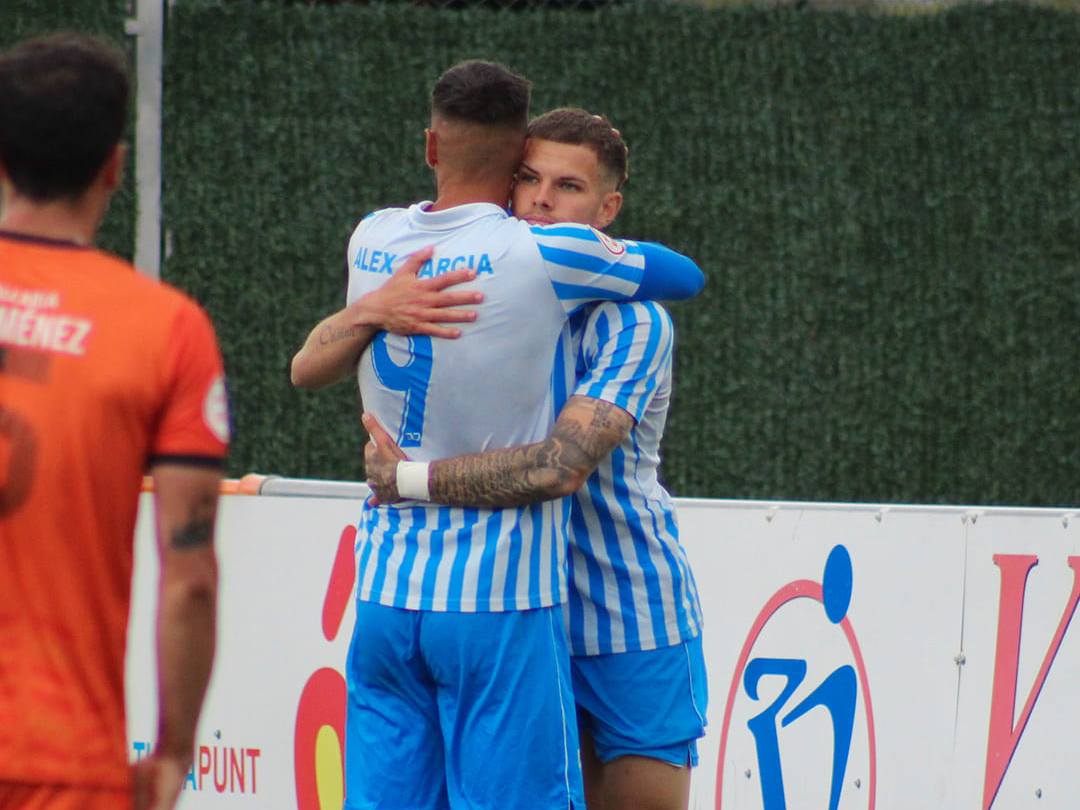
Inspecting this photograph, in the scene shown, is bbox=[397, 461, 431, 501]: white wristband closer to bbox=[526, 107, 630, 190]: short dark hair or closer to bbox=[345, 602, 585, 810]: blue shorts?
bbox=[345, 602, 585, 810]: blue shorts

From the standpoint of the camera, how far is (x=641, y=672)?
3234 millimetres

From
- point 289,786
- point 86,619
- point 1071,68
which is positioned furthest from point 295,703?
point 1071,68

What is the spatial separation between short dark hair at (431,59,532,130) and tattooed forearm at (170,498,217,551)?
117 centimetres

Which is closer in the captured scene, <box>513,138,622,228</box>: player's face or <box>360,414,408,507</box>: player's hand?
<box>360,414,408,507</box>: player's hand

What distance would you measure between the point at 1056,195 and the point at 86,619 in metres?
6.23

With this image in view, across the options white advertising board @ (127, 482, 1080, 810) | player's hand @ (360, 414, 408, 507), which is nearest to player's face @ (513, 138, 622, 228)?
player's hand @ (360, 414, 408, 507)

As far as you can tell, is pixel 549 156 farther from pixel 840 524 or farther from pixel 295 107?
pixel 295 107

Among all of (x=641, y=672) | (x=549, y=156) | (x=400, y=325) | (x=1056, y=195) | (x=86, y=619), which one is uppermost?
(x=1056, y=195)

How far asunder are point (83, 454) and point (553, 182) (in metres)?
1.48

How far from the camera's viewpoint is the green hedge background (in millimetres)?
7266

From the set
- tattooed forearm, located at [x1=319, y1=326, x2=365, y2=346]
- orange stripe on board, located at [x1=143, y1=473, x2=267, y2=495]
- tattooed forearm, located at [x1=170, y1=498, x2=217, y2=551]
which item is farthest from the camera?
orange stripe on board, located at [x1=143, y1=473, x2=267, y2=495]

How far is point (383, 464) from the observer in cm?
295

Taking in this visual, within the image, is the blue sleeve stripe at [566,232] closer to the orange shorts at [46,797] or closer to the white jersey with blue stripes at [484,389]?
the white jersey with blue stripes at [484,389]

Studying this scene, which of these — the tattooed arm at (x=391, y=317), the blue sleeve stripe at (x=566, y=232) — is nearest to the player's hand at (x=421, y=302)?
the tattooed arm at (x=391, y=317)
